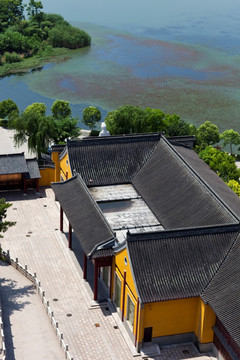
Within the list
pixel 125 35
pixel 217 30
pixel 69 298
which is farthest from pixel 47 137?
pixel 217 30

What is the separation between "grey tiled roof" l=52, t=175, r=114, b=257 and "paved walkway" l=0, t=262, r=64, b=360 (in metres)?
4.52

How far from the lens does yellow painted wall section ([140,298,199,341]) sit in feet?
95.3

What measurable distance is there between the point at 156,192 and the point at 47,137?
17.1 m

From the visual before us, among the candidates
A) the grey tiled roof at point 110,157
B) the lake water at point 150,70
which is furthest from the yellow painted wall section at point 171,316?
the lake water at point 150,70

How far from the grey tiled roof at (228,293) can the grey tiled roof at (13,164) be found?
21.1 m

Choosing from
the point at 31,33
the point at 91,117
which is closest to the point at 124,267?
the point at 91,117

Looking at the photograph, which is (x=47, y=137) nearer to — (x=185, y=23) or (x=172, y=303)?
(x=172, y=303)

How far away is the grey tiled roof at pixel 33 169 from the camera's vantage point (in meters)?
46.2

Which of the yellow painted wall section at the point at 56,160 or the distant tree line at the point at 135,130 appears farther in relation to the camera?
the distant tree line at the point at 135,130

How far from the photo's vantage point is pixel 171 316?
29516 mm

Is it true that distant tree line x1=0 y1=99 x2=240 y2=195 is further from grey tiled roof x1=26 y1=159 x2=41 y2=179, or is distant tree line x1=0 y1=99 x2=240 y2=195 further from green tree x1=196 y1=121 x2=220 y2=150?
grey tiled roof x1=26 y1=159 x2=41 y2=179

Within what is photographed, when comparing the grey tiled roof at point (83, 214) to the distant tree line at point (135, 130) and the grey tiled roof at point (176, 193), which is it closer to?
the grey tiled roof at point (176, 193)

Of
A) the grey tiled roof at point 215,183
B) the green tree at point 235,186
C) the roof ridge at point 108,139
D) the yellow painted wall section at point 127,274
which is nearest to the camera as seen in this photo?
the yellow painted wall section at point 127,274

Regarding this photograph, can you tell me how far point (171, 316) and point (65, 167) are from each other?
17331mm
